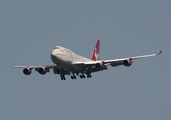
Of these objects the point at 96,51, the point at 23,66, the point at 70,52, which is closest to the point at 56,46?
the point at 70,52

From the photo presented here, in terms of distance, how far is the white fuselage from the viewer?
10712cm

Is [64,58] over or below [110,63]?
over

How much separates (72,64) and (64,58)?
237cm

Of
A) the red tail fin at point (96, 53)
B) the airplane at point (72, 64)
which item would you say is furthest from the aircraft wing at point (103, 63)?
the red tail fin at point (96, 53)

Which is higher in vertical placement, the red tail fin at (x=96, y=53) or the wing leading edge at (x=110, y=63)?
the red tail fin at (x=96, y=53)

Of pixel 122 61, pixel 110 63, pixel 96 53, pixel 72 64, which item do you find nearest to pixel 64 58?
pixel 72 64

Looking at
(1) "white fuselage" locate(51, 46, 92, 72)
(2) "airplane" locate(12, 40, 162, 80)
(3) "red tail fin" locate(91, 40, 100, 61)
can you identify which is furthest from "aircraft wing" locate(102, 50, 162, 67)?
(3) "red tail fin" locate(91, 40, 100, 61)

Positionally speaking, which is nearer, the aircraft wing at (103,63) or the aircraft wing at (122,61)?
the aircraft wing at (122,61)

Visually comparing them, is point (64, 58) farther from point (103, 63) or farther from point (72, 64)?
point (103, 63)

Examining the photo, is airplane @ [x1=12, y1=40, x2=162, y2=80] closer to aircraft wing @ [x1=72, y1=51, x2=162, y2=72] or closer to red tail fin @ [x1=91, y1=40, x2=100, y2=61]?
aircraft wing @ [x1=72, y1=51, x2=162, y2=72]

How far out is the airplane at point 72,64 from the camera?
10769cm

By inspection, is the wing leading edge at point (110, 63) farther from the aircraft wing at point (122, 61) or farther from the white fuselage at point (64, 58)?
the white fuselage at point (64, 58)

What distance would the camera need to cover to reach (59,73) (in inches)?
4486

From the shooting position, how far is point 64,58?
107625mm
